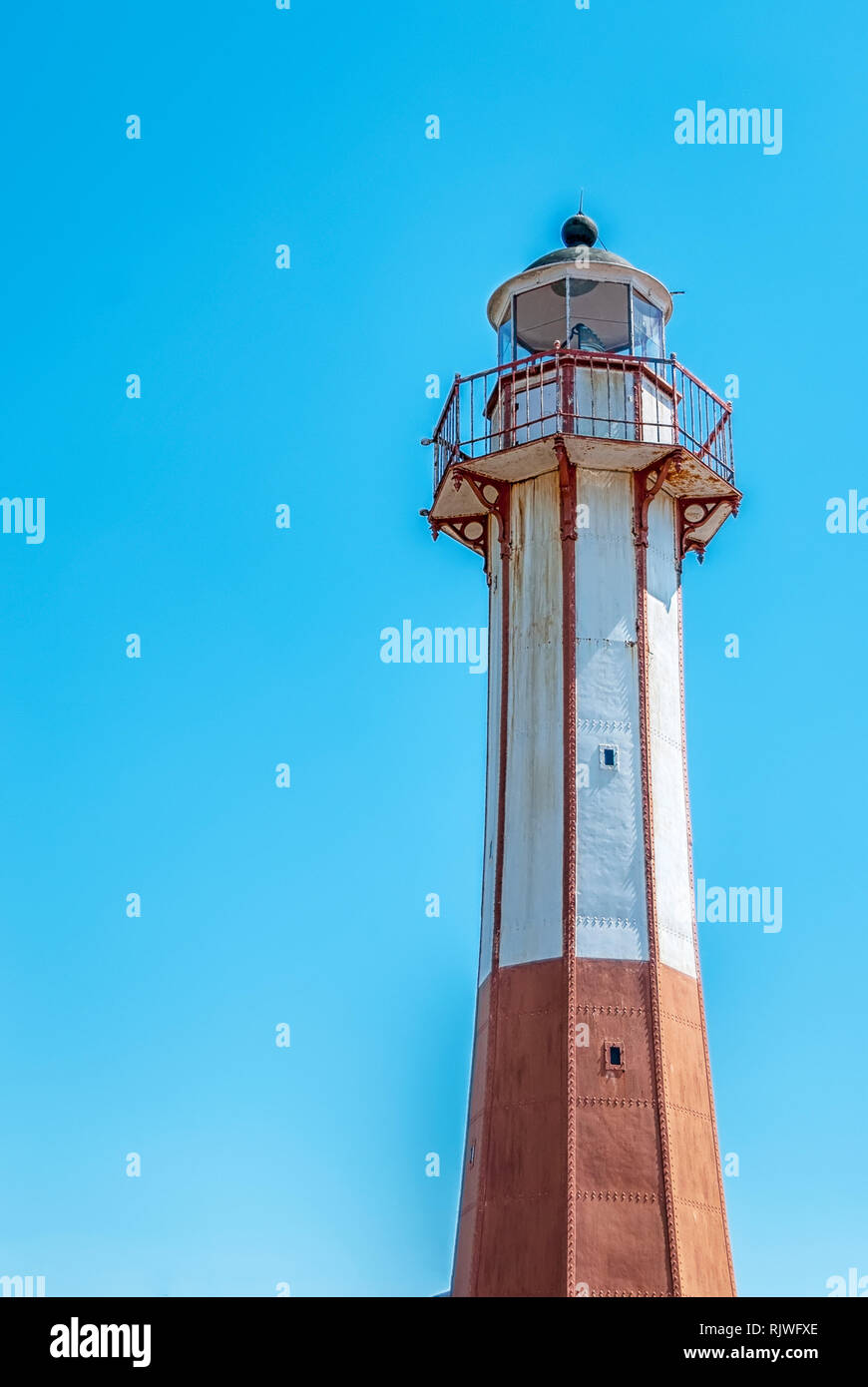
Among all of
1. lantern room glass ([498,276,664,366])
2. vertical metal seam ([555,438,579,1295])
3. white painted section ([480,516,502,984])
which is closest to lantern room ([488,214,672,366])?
lantern room glass ([498,276,664,366])

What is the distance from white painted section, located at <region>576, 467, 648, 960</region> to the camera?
1255 inches

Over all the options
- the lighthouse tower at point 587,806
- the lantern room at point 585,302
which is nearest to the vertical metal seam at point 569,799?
the lighthouse tower at point 587,806

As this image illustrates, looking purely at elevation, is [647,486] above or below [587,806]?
above

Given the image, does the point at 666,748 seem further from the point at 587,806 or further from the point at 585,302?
the point at 585,302

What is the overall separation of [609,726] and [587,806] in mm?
1568

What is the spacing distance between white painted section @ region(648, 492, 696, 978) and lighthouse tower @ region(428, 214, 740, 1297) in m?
0.05

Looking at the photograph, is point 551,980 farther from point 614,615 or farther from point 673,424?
point 673,424

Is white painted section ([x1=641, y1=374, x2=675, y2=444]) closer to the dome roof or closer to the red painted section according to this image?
the dome roof

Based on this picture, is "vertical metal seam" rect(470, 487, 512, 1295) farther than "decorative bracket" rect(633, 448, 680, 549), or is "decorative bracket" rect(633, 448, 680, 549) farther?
"decorative bracket" rect(633, 448, 680, 549)

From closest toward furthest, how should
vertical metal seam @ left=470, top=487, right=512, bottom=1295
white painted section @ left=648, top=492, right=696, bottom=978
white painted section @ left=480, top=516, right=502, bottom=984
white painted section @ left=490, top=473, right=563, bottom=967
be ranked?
vertical metal seam @ left=470, top=487, right=512, bottom=1295, white painted section @ left=490, top=473, right=563, bottom=967, white painted section @ left=648, top=492, right=696, bottom=978, white painted section @ left=480, top=516, right=502, bottom=984

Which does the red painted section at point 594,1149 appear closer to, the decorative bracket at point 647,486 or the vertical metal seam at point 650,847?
the vertical metal seam at point 650,847

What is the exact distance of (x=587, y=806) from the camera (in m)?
32.5

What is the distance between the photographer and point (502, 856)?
3319 cm

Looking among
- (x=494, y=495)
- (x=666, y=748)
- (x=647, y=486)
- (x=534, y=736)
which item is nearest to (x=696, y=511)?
(x=647, y=486)
